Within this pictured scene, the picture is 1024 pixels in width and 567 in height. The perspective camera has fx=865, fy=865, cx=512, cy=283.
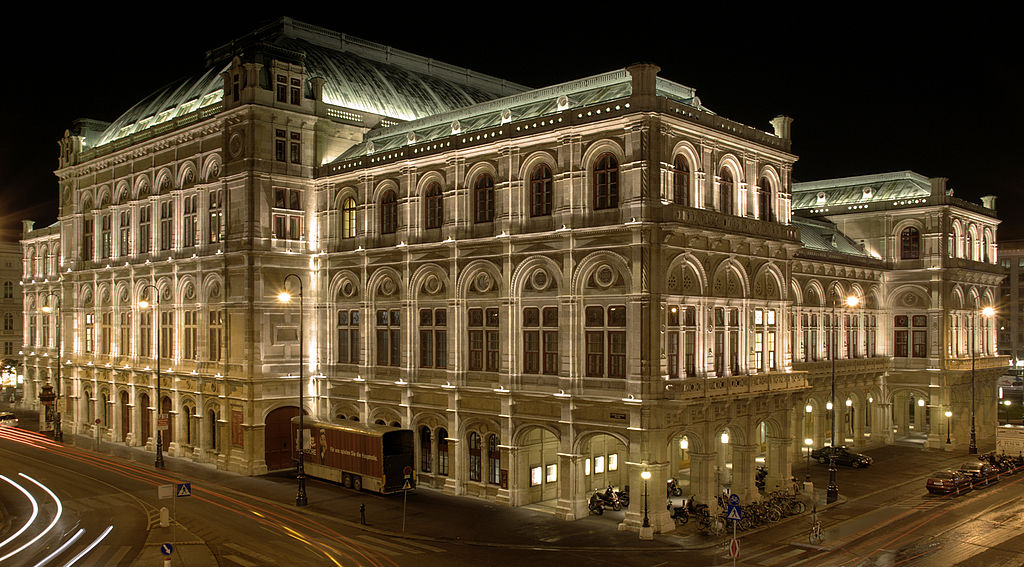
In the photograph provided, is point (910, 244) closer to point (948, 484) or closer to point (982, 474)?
point (982, 474)

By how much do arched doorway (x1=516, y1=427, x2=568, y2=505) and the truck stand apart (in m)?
5.84

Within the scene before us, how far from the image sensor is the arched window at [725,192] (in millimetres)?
45188

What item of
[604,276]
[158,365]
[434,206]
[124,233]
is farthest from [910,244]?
[124,233]

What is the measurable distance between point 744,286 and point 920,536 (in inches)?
575

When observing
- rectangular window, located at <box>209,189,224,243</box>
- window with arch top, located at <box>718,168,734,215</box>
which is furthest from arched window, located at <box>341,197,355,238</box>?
window with arch top, located at <box>718,168,734,215</box>

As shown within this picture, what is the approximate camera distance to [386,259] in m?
53.0

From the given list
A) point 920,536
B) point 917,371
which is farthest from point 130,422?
point 917,371

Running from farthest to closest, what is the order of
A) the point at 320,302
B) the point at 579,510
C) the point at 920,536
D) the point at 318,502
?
the point at 320,302 < the point at 318,502 < the point at 579,510 < the point at 920,536

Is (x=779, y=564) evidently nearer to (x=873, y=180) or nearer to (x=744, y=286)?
(x=744, y=286)

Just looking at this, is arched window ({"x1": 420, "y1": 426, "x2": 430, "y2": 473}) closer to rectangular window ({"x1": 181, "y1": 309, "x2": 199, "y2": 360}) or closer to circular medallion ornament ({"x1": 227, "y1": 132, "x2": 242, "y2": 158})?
rectangular window ({"x1": 181, "y1": 309, "x2": 199, "y2": 360})

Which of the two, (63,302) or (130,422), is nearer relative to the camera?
(130,422)

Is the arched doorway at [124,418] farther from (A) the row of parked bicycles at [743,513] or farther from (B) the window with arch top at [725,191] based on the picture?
(B) the window with arch top at [725,191]

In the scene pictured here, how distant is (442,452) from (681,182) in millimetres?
20458

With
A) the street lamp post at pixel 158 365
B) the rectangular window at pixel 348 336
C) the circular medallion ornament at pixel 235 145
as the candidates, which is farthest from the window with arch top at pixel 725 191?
the street lamp post at pixel 158 365
